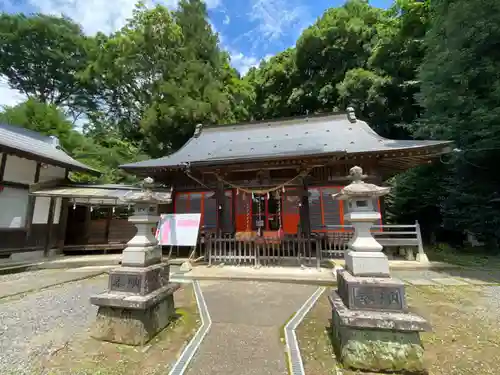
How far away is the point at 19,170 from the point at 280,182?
986 cm

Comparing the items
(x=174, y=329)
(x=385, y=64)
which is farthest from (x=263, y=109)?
(x=174, y=329)

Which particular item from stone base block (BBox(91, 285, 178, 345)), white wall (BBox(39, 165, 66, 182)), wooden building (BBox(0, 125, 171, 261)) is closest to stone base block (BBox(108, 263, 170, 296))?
stone base block (BBox(91, 285, 178, 345))

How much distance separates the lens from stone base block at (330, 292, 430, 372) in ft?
7.61

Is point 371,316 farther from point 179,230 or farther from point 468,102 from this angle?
point 468,102

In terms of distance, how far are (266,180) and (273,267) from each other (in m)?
3.04

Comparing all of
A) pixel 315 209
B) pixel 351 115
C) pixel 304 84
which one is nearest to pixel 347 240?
pixel 315 209

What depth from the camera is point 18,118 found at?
1609cm

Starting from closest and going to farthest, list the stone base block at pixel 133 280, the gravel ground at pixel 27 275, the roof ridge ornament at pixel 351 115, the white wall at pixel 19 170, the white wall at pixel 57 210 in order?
the stone base block at pixel 133 280 → the gravel ground at pixel 27 275 → the white wall at pixel 19 170 → the white wall at pixel 57 210 → the roof ridge ornament at pixel 351 115

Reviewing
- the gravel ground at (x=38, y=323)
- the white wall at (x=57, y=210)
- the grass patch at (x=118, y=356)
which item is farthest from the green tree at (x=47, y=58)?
the grass patch at (x=118, y=356)

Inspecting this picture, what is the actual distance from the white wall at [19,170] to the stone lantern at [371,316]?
1151 centimetres

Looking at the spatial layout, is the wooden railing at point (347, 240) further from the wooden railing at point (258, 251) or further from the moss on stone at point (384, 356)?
the moss on stone at point (384, 356)

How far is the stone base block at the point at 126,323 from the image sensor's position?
2.98m

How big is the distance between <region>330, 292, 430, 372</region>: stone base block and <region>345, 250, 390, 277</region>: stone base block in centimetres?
40

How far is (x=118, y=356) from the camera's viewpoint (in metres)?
2.71
